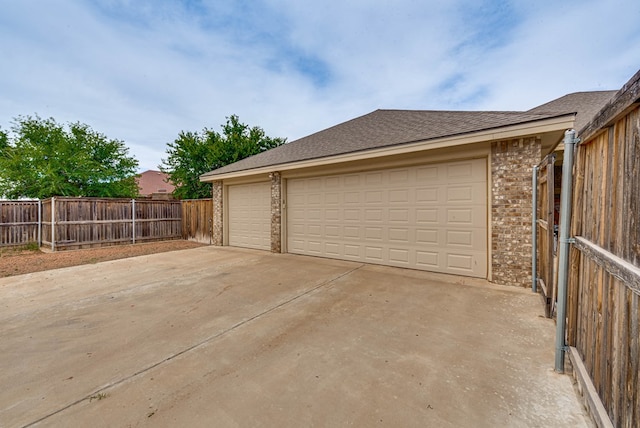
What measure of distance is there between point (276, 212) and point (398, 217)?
156 inches

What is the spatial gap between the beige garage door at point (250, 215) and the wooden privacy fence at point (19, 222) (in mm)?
7090

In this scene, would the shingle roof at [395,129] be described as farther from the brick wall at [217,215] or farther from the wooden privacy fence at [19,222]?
the wooden privacy fence at [19,222]

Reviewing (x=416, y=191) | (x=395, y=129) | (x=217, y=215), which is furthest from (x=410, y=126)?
(x=217, y=215)

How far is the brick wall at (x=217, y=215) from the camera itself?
10156 mm

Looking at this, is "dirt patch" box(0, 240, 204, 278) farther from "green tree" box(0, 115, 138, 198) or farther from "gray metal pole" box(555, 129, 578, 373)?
"gray metal pole" box(555, 129, 578, 373)

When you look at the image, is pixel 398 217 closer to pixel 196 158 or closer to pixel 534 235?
pixel 534 235

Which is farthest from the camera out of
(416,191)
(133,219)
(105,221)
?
(133,219)

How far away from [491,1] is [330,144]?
5.30 m

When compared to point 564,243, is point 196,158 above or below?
above

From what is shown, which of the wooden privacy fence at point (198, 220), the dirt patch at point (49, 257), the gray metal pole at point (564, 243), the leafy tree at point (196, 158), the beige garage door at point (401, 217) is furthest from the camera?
the leafy tree at point (196, 158)

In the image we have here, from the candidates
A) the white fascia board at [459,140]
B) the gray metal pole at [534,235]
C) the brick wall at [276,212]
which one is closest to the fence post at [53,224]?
the brick wall at [276,212]

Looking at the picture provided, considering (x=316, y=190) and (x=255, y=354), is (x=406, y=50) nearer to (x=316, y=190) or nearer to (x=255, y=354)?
(x=316, y=190)

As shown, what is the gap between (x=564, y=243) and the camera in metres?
2.16

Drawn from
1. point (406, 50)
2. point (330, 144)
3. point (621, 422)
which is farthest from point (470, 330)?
point (406, 50)
